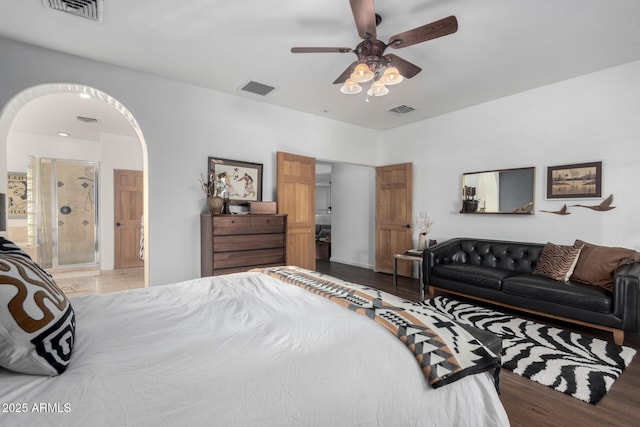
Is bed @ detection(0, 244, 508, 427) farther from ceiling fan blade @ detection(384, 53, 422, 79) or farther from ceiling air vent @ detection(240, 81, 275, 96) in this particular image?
ceiling air vent @ detection(240, 81, 275, 96)

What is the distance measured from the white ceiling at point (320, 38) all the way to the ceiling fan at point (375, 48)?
300mm

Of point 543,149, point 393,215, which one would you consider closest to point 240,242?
point 393,215

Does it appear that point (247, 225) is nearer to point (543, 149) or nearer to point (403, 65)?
point (403, 65)

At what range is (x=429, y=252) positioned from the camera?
13.5 feet

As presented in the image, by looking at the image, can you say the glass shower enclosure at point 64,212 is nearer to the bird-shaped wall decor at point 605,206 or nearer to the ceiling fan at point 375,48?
the ceiling fan at point 375,48

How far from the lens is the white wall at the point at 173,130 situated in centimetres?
296

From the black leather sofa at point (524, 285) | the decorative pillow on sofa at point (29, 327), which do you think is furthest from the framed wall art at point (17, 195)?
the black leather sofa at point (524, 285)

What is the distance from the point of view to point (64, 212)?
19.9ft

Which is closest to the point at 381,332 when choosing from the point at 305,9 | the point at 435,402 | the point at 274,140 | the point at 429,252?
the point at 435,402

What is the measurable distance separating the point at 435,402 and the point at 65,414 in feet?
3.72

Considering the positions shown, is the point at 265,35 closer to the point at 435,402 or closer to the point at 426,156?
the point at 435,402

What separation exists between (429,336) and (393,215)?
452 centimetres

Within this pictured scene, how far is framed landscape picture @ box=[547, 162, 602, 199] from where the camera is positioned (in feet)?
11.4

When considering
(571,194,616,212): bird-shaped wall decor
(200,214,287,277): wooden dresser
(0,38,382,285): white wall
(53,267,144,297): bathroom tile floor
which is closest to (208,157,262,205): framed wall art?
(0,38,382,285): white wall
